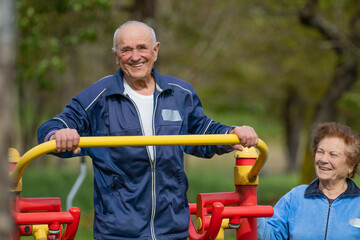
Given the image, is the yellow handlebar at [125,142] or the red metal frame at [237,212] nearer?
the yellow handlebar at [125,142]

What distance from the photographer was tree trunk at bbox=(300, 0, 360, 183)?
10.1m

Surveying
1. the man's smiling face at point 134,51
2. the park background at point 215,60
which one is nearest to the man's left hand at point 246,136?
the man's smiling face at point 134,51

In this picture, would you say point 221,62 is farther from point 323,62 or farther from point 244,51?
point 323,62

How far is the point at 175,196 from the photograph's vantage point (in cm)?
293

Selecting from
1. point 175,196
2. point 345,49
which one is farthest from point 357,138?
point 345,49

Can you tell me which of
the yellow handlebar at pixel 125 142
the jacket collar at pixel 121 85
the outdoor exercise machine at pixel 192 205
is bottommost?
the outdoor exercise machine at pixel 192 205

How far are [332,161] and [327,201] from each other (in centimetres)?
21

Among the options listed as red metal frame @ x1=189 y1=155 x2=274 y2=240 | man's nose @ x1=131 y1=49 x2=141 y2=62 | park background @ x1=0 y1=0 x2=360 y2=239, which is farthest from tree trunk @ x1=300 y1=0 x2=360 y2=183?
man's nose @ x1=131 y1=49 x2=141 y2=62

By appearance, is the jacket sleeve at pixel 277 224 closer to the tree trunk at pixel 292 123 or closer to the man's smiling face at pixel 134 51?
the man's smiling face at pixel 134 51

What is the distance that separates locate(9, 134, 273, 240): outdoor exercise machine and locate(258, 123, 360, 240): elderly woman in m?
0.20

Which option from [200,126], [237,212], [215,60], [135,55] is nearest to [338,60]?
[215,60]

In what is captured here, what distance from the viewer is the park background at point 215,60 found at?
342 inches

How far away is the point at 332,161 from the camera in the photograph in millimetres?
3225

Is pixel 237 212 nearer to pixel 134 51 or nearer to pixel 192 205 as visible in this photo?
pixel 192 205
